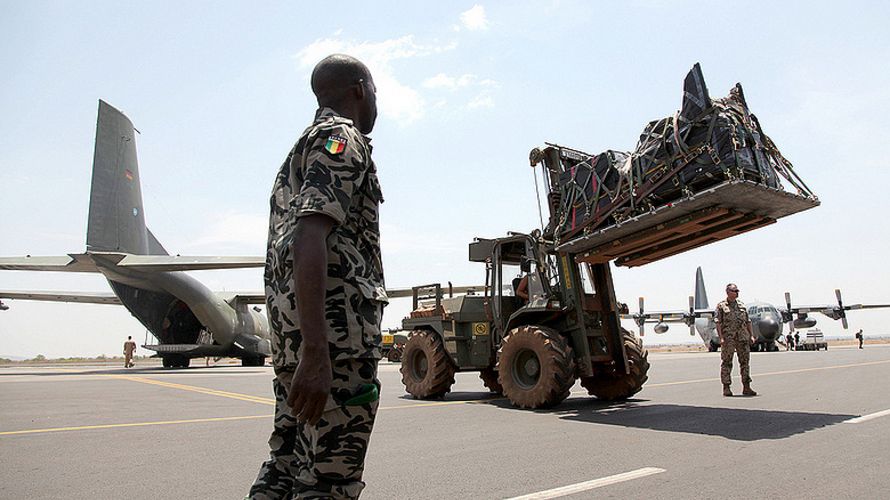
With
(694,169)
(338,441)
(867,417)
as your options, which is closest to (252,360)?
(694,169)

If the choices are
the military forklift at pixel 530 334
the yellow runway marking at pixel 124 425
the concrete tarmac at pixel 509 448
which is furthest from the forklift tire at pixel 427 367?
the yellow runway marking at pixel 124 425

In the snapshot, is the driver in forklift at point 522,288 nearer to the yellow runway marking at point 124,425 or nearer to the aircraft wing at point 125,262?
the yellow runway marking at point 124,425

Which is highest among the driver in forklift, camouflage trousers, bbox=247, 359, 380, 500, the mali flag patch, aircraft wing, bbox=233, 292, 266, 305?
aircraft wing, bbox=233, 292, 266, 305

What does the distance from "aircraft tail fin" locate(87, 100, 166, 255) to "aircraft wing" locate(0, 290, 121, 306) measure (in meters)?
8.22

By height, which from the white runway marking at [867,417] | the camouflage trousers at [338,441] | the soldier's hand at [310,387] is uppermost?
the soldier's hand at [310,387]

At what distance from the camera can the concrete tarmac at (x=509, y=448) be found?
3.88 metres

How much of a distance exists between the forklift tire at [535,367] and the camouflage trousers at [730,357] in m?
3.12

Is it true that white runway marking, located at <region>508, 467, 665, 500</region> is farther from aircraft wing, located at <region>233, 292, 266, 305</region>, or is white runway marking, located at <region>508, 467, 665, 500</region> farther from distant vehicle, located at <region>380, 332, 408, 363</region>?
distant vehicle, located at <region>380, 332, 408, 363</region>

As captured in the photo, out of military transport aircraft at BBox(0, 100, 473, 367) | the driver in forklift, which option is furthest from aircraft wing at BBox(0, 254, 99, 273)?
the driver in forklift

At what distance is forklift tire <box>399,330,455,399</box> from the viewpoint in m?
9.92

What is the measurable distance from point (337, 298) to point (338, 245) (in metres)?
0.18

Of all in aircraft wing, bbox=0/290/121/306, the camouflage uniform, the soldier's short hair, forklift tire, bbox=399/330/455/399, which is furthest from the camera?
aircraft wing, bbox=0/290/121/306

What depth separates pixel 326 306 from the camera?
Result: 6.43 feet

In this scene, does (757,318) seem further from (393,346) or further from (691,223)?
(691,223)
